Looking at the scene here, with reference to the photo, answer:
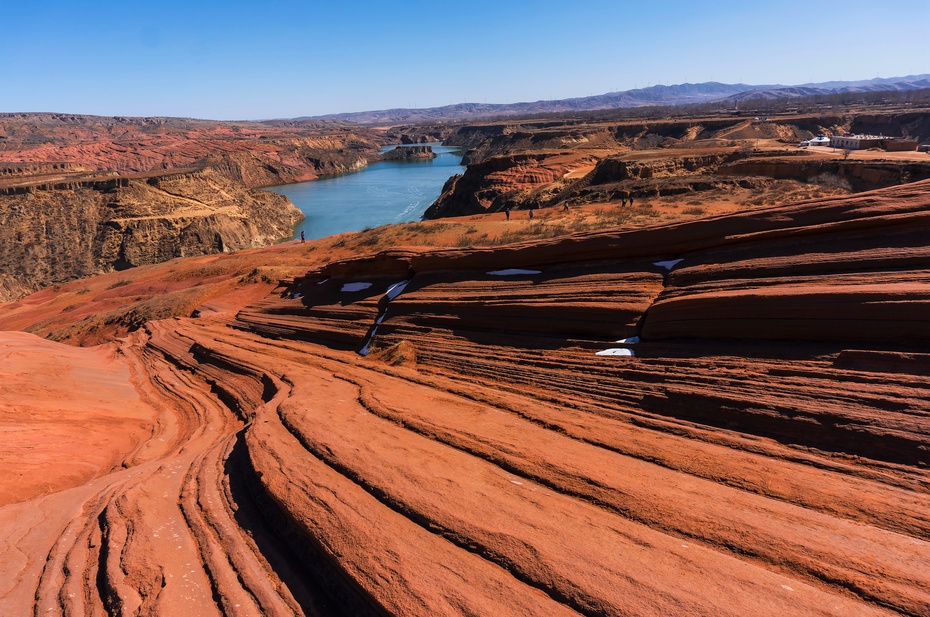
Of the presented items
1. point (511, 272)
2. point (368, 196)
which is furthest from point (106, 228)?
point (511, 272)

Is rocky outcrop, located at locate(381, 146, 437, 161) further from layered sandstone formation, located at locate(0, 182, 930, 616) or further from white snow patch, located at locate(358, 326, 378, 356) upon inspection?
layered sandstone formation, located at locate(0, 182, 930, 616)

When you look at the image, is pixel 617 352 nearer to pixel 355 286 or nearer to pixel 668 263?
pixel 668 263

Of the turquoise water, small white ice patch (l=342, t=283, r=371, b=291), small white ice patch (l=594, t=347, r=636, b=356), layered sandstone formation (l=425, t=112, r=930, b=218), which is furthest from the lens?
the turquoise water

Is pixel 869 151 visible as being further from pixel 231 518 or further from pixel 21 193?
pixel 21 193

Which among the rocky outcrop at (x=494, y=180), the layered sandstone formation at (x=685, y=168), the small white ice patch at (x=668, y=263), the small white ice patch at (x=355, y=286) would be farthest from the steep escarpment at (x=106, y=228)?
the small white ice patch at (x=668, y=263)

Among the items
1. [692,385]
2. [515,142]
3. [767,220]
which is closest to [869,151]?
[767,220]

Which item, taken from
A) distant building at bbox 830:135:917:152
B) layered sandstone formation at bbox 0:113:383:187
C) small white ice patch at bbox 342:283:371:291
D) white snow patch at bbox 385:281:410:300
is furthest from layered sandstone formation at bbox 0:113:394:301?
distant building at bbox 830:135:917:152
